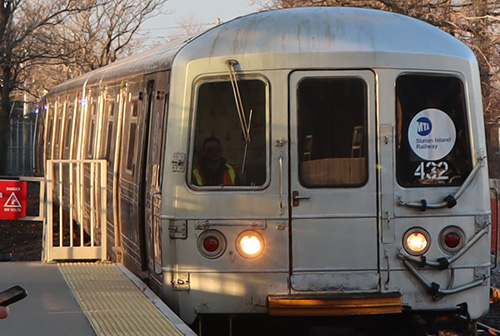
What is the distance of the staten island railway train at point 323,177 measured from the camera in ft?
23.0

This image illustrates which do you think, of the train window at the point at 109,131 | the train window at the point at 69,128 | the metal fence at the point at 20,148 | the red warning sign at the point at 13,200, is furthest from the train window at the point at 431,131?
the metal fence at the point at 20,148

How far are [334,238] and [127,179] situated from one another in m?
3.14

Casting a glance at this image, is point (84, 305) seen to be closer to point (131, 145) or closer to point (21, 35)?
point (131, 145)

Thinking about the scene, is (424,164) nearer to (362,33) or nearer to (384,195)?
(384,195)

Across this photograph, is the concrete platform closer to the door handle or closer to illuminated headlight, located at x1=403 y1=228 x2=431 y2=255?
the door handle

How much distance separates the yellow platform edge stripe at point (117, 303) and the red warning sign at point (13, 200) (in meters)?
1.64

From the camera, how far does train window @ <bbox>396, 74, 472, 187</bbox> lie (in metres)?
7.12

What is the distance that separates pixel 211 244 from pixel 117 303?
99 cm

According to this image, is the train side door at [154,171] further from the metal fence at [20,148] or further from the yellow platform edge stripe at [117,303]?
the metal fence at [20,148]

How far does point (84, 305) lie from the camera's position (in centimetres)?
741

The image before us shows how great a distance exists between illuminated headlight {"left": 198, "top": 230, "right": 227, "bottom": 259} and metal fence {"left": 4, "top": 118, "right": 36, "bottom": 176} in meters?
31.2

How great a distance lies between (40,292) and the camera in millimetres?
8000

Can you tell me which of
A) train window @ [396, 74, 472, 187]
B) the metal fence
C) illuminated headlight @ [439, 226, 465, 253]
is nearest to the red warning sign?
train window @ [396, 74, 472, 187]

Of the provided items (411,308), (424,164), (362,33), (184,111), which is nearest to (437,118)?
(424,164)
